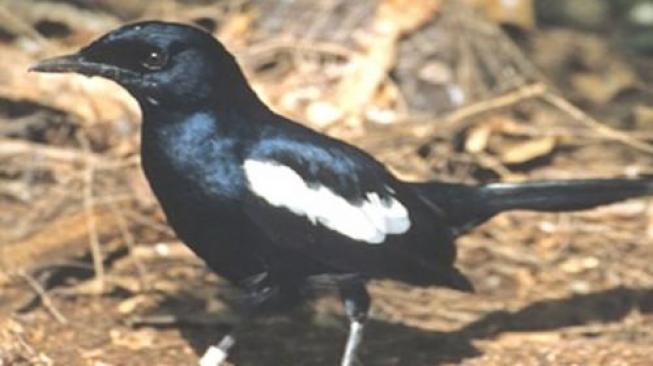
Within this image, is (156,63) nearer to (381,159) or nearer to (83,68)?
(83,68)

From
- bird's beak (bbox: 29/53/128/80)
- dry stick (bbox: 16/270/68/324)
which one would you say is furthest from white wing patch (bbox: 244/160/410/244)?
dry stick (bbox: 16/270/68/324)

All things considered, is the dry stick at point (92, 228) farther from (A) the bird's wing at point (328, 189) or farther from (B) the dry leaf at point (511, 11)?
(B) the dry leaf at point (511, 11)

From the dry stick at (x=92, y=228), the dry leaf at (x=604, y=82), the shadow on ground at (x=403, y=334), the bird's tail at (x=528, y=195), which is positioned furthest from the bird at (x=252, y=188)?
the dry leaf at (x=604, y=82)

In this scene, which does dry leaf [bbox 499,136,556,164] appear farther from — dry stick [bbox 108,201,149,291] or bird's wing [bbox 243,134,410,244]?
bird's wing [bbox 243,134,410,244]

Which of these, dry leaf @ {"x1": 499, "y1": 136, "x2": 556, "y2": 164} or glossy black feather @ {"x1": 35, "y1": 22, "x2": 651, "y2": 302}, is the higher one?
glossy black feather @ {"x1": 35, "y1": 22, "x2": 651, "y2": 302}

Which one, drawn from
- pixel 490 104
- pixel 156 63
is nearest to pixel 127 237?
pixel 156 63

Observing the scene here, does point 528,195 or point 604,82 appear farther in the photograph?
point 604,82

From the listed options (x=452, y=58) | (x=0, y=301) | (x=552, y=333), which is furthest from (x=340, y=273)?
(x=452, y=58)
